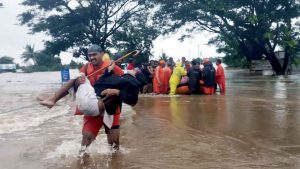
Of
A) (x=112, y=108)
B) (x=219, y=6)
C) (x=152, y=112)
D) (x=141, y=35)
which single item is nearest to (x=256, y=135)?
(x=112, y=108)

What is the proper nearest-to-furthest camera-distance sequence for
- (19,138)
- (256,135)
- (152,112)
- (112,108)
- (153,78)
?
(112,108), (256,135), (19,138), (152,112), (153,78)

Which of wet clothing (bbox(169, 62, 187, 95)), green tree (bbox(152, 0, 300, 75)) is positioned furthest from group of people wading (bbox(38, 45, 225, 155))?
green tree (bbox(152, 0, 300, 75))

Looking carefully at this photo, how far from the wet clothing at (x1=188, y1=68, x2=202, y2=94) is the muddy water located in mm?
4331

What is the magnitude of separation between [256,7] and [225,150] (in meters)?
23.5

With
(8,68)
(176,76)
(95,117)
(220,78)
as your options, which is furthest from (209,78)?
(8,68)

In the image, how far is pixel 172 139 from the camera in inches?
249

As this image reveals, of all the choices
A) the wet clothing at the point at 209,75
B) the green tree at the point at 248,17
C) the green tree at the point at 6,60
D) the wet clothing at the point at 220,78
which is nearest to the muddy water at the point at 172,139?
the wet clothing at the point at 209,75

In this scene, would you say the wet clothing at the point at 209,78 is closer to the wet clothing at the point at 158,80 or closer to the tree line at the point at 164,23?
the wet clothing at the point at 158,80

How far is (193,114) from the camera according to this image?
9133 mm

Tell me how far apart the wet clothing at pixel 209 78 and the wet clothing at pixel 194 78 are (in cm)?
22

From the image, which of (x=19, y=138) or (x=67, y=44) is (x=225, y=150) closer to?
(x=19, y=138)

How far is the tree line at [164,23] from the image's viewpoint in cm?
2698

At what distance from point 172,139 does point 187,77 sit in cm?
895

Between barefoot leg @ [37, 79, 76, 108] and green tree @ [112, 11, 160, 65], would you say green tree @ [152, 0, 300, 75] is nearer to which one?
green tree @ [112, 11, 160, 65]
